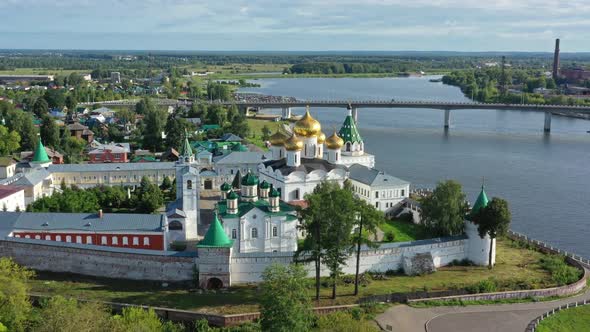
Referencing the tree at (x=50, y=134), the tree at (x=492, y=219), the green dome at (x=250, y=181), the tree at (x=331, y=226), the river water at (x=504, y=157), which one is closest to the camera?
the tree at (x=331, y=226)

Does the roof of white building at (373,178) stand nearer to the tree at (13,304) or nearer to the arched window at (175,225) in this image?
the arched window at (175,225)

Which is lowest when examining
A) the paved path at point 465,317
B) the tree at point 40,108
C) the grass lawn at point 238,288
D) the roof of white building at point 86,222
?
the paved path at point 465,317

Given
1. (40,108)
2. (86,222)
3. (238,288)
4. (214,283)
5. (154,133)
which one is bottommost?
(238,288)

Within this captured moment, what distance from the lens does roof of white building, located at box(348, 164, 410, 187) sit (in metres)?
24.3

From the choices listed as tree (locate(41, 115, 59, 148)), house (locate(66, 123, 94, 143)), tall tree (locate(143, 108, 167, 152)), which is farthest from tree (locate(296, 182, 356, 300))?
house (locate(66, 123, 94, 143))

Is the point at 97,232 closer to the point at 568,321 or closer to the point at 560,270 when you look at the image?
the point at 568,321

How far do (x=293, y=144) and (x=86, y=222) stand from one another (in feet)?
25.3

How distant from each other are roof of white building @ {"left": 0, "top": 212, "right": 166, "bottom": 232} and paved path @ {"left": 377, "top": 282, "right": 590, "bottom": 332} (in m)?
7.56

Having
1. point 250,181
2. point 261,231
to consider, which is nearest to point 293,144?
point 250,181

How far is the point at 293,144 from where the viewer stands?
74.3ft

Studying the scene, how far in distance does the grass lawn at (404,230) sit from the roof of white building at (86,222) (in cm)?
786

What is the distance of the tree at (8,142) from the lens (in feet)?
114

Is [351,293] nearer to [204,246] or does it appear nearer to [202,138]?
[204,246]

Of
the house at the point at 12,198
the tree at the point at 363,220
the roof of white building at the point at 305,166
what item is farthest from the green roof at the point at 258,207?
the house at the point at 12,198
